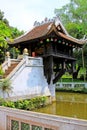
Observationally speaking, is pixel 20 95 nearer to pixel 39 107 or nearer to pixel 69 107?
pixel 39 107

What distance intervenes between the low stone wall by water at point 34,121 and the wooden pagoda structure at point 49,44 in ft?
28.3

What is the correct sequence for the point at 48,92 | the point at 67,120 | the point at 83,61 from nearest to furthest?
the point at 67,120, the point at 48,92, the point at 83,61

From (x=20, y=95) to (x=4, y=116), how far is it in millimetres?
6929

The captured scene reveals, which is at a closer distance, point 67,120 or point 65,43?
point 67,120

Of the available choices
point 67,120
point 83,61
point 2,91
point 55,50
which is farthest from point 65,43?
point 67,120

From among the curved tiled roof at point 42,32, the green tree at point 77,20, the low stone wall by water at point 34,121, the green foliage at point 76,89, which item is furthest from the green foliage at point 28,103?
the green tree at point 77,20

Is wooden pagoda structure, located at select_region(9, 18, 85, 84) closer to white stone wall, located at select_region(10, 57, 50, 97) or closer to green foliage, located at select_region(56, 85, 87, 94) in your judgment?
white stone wall, located at select_region(10, 57, 50, 97)

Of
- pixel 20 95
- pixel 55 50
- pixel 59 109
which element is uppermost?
pixel 55 50

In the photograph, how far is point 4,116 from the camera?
4898mm

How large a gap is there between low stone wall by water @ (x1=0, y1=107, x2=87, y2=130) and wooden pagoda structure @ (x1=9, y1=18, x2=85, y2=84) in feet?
28.3

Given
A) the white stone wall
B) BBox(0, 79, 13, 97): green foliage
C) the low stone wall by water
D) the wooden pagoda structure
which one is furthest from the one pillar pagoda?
the low stone wall by water

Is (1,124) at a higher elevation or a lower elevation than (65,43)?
lower

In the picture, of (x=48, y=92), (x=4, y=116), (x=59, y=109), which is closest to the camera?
(x=4, y=116)

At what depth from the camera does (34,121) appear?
416 cm
